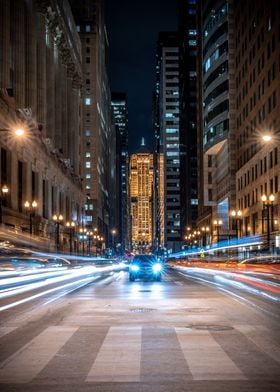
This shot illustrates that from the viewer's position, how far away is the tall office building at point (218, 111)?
372 feet

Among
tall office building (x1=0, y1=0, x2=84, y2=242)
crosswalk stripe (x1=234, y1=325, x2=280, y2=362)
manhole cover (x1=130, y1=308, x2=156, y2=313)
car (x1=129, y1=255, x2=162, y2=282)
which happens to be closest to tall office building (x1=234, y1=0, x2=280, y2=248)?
tall office building (x1=0, y1=0, x2=84, y2=242)

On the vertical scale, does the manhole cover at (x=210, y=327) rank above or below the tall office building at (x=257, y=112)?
below

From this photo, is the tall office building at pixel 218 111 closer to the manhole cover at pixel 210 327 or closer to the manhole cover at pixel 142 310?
the manhole cover at pixel 142 310

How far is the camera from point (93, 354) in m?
10.8

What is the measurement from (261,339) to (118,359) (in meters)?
3.71

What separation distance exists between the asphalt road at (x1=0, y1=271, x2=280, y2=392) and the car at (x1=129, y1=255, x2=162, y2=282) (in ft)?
69.1

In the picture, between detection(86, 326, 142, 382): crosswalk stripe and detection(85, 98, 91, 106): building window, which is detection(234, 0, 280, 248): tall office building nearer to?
detection(86, 326, 142, 382): crosswalk stripe

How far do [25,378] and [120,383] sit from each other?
1.38 metres

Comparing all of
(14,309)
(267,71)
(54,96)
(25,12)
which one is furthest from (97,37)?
(14,309)

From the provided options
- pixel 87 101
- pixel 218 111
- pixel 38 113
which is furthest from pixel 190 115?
pixel 38 113

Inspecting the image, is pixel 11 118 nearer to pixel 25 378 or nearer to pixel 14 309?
pixel 14 309

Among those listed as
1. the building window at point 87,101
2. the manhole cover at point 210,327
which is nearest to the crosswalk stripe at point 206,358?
the manhole cover at point 210,327

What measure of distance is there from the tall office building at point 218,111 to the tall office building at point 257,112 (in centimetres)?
330

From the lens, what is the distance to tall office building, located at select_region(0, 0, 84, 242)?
78.4 m
